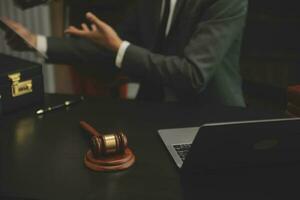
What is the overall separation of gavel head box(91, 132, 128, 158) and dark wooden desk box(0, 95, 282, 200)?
0.14 feet

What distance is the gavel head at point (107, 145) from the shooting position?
0.96m

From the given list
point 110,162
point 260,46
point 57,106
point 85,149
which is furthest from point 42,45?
point 260,46

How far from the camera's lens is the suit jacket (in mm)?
1462

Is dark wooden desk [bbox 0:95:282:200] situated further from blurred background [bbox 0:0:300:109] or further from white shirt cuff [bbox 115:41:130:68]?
blurred background [bbox 0:0:300:109]

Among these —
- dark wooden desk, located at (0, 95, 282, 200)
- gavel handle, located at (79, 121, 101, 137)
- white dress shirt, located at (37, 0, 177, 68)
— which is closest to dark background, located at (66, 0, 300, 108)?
white dress shirt, located at (37, 0, 177, 68)

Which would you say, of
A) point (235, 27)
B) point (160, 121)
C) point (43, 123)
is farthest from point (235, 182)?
point (235, 27)

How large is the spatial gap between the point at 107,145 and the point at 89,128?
17 centimetres

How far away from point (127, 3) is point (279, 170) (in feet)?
4.55

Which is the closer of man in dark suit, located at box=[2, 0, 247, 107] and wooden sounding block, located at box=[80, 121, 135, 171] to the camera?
wooden sounding block, located at box=[80, 121, 135, 171]

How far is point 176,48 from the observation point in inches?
64.1

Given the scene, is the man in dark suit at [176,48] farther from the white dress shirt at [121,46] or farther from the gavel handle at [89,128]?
the gavel handle at [89,128]

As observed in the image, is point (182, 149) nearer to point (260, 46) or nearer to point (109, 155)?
point (109, 155)

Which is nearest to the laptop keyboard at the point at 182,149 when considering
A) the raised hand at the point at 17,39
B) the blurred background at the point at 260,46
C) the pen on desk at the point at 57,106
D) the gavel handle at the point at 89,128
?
the gavel handle at the point at 89,128

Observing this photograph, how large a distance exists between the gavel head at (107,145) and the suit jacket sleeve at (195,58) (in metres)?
0.52
